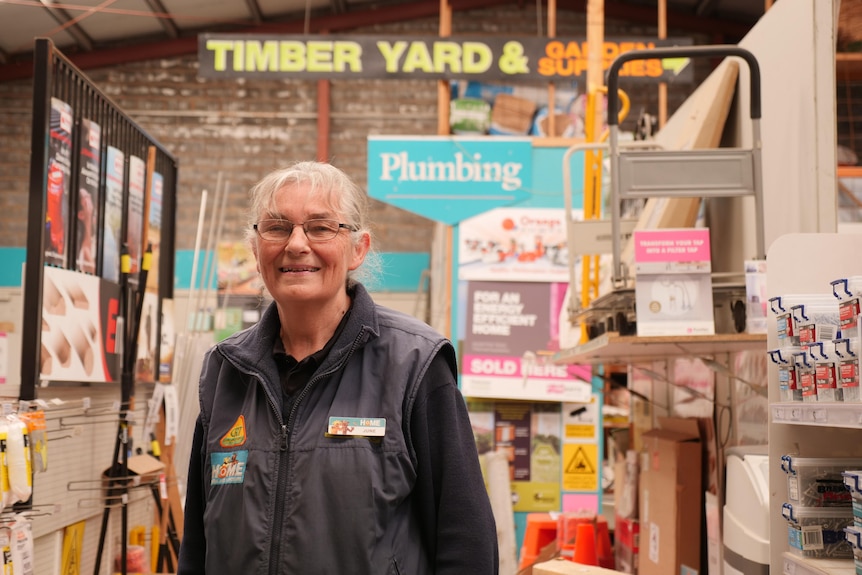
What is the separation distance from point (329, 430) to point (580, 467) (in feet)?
17.3

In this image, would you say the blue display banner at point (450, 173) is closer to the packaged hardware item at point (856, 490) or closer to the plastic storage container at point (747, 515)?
the plastic storage container at point (747, 515)

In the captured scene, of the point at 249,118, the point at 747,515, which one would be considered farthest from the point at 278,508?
the point at 249,118

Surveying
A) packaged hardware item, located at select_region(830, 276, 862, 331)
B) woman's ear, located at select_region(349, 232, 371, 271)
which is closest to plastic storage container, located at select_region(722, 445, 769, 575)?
packaged hardware item, located at select_region(830, 276, 862, 331)

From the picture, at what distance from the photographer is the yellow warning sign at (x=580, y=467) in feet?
22.1

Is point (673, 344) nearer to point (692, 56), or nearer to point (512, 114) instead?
point (692, 56)

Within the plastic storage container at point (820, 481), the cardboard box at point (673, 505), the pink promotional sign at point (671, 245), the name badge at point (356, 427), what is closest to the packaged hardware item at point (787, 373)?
the plastic storage container at point (820, 481)

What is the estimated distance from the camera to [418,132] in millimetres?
12453

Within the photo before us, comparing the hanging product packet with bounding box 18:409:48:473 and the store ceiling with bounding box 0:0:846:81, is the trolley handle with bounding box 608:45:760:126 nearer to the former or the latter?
the hanging product packet with bounding box 18:409:48:473

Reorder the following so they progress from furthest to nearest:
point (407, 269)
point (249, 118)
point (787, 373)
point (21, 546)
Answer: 1. point (249, 118)
2. point (407, 269)
3. point (21, 546)
4. point (787, 373)

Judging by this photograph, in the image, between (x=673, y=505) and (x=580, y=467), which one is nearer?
(x=673, y=505)

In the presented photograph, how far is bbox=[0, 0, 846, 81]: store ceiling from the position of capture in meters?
11.7

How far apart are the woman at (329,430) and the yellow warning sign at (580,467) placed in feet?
16.6

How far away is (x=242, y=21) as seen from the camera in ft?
40.6

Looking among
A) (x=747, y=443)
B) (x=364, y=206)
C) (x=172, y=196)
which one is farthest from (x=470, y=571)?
(x=172, y=196)
